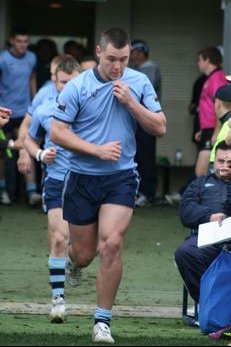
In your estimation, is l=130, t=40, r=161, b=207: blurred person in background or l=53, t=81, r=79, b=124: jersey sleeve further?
l=130, t=40, r=161, b=207: blurred person in background

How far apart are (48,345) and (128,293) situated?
303cm

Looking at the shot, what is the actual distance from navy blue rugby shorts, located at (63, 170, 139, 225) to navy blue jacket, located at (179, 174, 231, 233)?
74cm

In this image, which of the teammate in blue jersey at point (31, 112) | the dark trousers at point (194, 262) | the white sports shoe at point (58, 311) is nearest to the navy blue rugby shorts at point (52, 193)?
the teammate in blue jersey at point (31, 112)

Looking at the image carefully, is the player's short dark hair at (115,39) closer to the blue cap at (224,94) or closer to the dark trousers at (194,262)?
the dark trousers at (194,262)

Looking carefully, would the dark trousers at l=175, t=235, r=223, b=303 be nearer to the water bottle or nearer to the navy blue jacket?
the navy blue jacket

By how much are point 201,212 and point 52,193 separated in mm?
1295

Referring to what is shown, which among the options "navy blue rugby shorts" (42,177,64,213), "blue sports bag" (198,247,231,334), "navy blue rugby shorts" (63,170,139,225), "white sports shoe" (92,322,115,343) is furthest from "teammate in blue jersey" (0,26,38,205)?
"white sports shoe" (92,322,115,343)

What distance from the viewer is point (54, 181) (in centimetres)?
844

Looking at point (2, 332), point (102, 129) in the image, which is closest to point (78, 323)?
point (2, 332)

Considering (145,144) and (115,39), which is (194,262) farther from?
(145,144)

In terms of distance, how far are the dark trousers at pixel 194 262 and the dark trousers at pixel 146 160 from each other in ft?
19.8

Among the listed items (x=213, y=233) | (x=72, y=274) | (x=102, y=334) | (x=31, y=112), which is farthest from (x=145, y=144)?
(x=102, y=334)

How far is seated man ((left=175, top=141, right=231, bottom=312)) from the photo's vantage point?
7523 millimetres

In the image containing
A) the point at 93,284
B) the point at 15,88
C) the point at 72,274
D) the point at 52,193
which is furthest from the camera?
the point at 15,88
